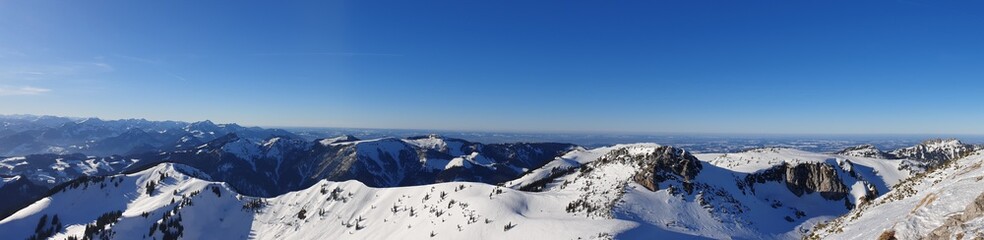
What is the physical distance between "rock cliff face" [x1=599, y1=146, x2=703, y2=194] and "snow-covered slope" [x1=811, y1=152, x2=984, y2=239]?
53233 millimetres

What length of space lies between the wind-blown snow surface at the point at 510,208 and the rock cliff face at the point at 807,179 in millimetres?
707

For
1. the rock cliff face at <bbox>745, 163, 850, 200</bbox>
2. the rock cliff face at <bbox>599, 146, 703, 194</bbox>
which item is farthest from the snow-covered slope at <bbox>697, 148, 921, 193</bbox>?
the rock cliff face at <bbox>599, 146, 703, 194</bbox>

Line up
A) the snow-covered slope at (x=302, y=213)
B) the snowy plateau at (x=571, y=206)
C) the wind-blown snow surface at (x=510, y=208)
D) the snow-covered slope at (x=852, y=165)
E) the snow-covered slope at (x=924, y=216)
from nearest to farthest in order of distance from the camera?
the snow-covered slope at (x=924, y=216) → the snowy plateau at (x=571, y=206) → the wind-blown snow surface at (x=510, y=208) → the snow-covered slope at (x=302, y=213) → the snow-covered slope at (x=852, y=165)

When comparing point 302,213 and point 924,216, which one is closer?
point 924,216

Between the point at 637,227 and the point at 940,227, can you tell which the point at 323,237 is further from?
the point at 940,227

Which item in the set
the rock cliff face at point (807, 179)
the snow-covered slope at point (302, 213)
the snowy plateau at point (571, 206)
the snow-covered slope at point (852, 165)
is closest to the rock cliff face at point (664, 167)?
the snowy plateau at point (571, 206)

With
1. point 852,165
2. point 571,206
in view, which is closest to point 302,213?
point 571,206

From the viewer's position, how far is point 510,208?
7469cm

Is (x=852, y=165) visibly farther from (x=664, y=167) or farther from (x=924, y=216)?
(x=924, y=216)

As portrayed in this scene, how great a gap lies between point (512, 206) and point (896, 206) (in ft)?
180

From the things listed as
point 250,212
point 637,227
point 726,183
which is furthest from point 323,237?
point 726,183

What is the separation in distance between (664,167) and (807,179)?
115 feet

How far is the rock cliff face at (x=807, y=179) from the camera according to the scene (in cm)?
9394

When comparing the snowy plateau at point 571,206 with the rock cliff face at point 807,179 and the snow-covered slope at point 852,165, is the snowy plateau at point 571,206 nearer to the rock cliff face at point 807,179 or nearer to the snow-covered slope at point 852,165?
the rock cliff face at point 807,179
